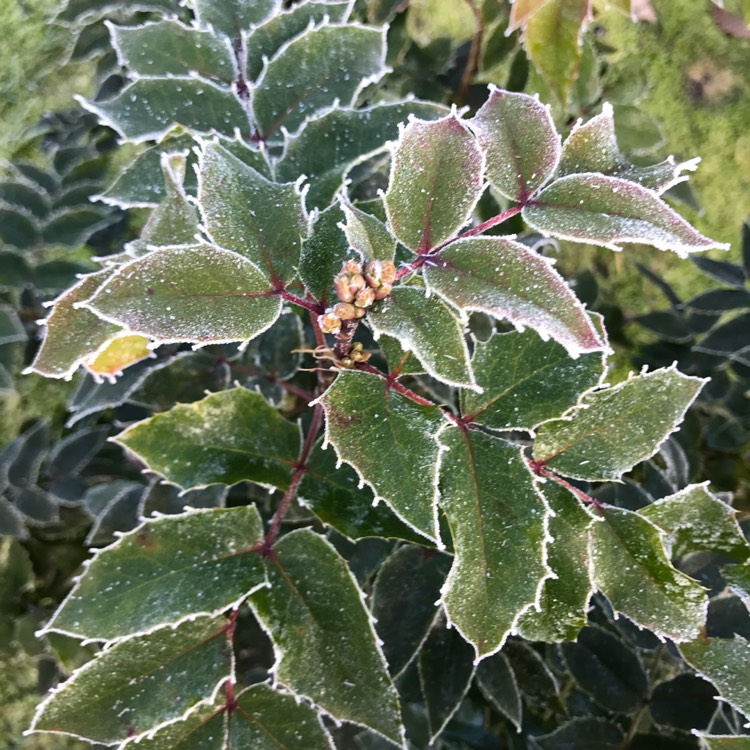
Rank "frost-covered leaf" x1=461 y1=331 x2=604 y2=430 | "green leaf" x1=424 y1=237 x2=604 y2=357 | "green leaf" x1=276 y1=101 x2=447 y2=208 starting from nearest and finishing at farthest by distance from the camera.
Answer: "green leaf" x1=424 y1=237 x2=604 y2=357 < "frost-covered leaf" x1=461 y1=331 x2=604 y2=430 < "green leaf" x1=276 y1=101 x2=447 y2=208

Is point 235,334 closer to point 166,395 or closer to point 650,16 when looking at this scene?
point 166,395

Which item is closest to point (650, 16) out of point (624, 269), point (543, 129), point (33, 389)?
point (624, 269)

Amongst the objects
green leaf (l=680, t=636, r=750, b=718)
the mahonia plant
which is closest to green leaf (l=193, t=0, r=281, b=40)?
the mahonia plant

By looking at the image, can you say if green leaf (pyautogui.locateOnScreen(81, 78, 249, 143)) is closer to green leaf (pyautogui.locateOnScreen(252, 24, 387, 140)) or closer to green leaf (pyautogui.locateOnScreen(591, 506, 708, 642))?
green leaf (pyautogui.locateOnScreen(252, 24, 387, 140))

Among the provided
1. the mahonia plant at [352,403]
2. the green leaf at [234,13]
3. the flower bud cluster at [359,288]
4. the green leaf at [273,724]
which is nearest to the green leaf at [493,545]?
the mahonia plant at [352,403]

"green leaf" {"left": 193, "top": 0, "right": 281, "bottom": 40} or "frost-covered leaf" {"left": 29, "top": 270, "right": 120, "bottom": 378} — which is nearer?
"frost-covered leaf" {"left": 29, "top": 270, "right": 120, "bottom": 378}

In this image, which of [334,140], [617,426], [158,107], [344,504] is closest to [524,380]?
[617,426]
